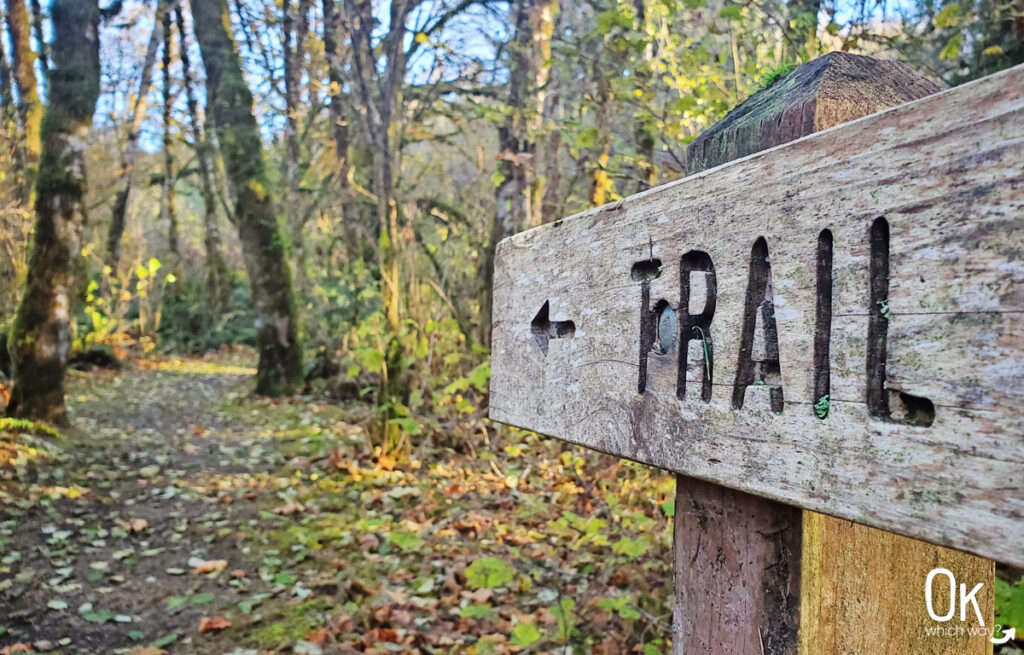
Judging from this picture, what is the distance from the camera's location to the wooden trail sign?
0.50 meters

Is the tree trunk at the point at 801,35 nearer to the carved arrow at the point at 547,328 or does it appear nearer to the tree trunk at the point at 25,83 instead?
the carved arrow at the point at 547,328

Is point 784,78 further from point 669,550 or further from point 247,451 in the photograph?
point 247,451

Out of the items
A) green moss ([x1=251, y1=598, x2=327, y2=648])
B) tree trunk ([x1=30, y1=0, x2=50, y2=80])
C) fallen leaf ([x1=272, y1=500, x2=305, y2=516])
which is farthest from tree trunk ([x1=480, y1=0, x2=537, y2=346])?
tree trunk ([x1=30, y1=0, x2=50, y2=80])

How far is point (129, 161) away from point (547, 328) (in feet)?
43.2

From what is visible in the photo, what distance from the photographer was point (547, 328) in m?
1.11

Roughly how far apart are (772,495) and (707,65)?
2.56 metres

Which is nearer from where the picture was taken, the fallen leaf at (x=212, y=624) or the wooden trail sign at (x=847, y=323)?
the wooden trail sign at (x=847, y=323)

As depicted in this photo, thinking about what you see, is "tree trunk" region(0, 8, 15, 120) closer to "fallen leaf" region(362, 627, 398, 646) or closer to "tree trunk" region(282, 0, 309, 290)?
"tree trunk" region(282, 0, 309, 290)

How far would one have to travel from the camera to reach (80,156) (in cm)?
558

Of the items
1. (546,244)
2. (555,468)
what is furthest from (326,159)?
(546,244)

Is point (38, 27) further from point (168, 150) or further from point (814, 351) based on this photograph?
point (814, 351)

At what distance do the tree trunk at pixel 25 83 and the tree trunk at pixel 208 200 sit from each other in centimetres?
335

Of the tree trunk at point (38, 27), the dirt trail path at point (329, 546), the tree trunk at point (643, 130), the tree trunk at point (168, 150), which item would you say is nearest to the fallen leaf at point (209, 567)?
the dirt trail path at point (329, 546)

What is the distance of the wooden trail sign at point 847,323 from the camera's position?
498 millimetres
